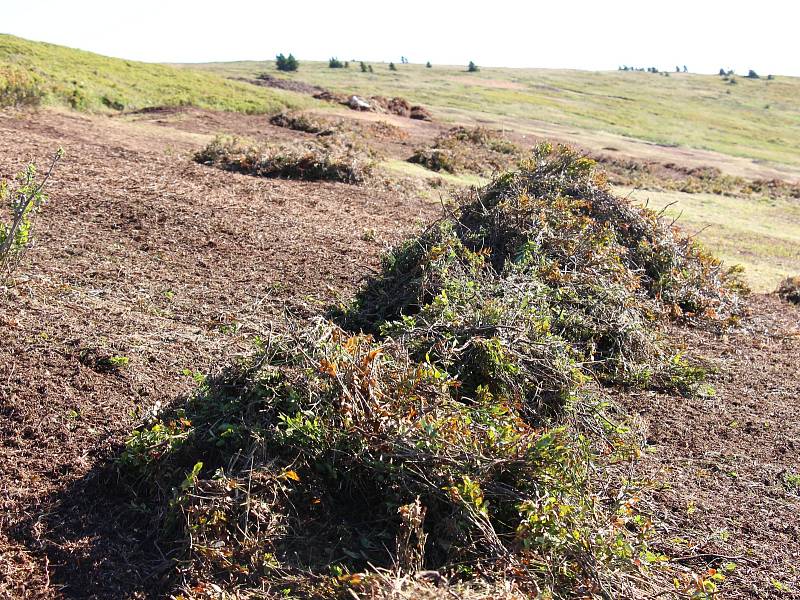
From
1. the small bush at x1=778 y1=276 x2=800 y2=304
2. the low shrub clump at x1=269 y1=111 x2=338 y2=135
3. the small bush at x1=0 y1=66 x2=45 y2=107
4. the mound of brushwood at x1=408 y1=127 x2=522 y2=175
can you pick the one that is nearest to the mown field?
the small bush at x1=778 y1=276 x2=800 y2=304

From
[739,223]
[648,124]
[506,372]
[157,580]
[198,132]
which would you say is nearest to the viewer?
[157,580]

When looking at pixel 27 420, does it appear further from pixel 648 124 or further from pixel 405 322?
pixel 648 124

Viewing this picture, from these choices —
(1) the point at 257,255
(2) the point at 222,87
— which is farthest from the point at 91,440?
(2) the point at 222,87

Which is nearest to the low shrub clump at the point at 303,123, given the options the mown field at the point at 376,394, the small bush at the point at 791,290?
A: the mown field at the point at 376,394

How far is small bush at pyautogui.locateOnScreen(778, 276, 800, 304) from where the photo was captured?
906cm

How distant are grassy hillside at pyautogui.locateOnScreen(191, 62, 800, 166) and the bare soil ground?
76.3ft

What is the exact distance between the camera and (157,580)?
2.88 metres

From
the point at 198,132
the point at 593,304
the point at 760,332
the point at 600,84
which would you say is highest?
the point at 600,84

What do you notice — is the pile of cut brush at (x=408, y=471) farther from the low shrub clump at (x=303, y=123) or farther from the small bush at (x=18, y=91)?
the low shrub clump at (x=303, y=123)

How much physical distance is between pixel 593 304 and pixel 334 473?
3.58m

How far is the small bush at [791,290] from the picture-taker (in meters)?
9.06

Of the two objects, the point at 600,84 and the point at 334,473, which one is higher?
the point at 600,84

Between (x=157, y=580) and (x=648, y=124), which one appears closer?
(x=157, y=580)

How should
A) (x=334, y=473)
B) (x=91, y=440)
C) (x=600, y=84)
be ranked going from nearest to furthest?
(x=334, y=473), (x=91, y=440), (x=600, y=84)
